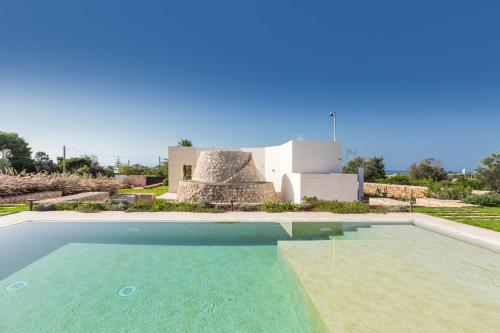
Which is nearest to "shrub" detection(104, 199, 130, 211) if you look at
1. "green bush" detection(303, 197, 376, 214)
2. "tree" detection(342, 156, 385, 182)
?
"green bush" detection(303, 197, 376, 214)

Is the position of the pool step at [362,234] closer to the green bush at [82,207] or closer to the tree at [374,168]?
the green bush at [82,207]

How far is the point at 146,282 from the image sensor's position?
411cm

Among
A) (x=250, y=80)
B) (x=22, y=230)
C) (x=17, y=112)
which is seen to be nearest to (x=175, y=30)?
(x=250, y=80)

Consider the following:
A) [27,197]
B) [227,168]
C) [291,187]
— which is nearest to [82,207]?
[27,197]

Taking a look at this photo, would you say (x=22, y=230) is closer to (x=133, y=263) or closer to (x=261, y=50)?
(x=133, y=263)

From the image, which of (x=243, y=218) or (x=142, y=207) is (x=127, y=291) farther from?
(x=142, y=207)

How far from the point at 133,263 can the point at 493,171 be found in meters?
20.9

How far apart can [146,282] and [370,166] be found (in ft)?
90.8

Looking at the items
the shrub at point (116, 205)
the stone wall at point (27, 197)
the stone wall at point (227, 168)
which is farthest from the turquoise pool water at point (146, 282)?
the stone wall at point (227, 168)

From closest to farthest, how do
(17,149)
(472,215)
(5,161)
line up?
1. (472,215)
2. (5,161)
3. (17,149)

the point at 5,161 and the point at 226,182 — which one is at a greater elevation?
the point at 5,161

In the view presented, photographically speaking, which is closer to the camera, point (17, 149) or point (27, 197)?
point (27, 197)

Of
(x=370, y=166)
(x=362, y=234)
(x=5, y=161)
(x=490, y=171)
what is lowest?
(x=362, y=234)

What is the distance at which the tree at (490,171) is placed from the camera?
13703 mm
